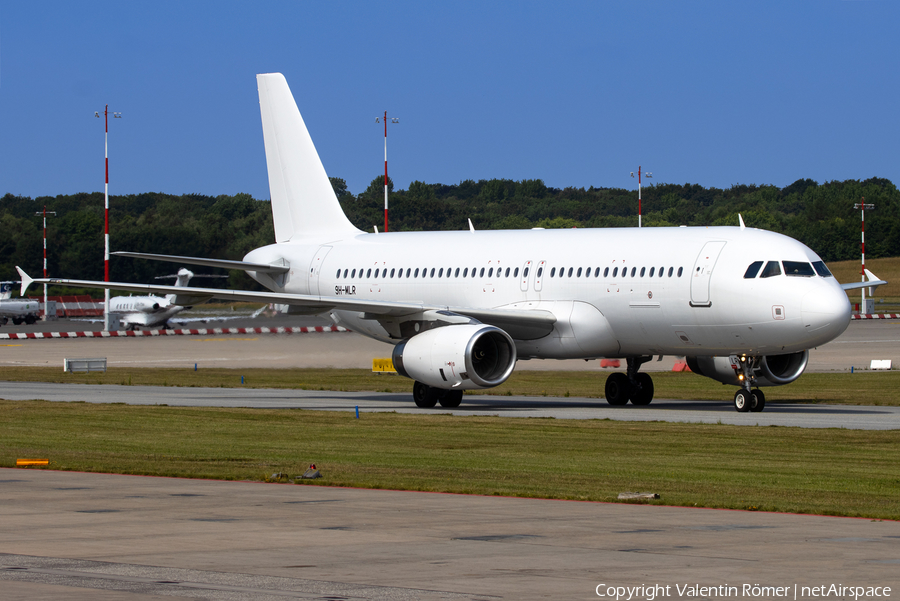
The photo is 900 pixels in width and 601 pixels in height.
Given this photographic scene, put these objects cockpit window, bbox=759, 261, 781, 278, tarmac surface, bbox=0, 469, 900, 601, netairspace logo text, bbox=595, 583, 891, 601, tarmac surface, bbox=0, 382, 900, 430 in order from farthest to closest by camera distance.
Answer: cockpit window, bbox=759, 261, 781, 278
tarmac surface, bbox=0, 382, 900, 430
tarmac surface, bbox=0, 469, 900, 601
netairspace logo text, bbox=595, 583, 891, 601

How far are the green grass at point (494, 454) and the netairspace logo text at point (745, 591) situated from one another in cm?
455

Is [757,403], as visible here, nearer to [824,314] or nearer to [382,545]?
[824,314]

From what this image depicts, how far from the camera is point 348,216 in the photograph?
120 metres

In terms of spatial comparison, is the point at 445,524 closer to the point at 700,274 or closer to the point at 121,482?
the point at 121,482

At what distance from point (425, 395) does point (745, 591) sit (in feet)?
76.5

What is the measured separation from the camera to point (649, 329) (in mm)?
30594

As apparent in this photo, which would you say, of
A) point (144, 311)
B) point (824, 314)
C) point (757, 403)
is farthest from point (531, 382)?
point (144, 311)

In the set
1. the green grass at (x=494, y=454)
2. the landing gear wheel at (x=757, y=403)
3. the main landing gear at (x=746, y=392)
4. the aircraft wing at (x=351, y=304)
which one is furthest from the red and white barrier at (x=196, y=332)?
the green grass at (x=494, y=454)

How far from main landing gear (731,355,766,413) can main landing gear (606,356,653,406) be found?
331cm

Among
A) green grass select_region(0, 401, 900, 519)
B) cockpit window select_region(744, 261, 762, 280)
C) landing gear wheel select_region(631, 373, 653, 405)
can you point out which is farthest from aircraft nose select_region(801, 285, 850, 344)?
landing gear wheel select_region(631, 373, 653, 405)

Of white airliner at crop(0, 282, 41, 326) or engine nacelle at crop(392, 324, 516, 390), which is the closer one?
engine nacelle at crop(392, 324, 516, 390)

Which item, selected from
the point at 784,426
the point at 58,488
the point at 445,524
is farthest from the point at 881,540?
the point at 784,426

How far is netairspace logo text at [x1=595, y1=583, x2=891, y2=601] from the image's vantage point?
8.95 meters

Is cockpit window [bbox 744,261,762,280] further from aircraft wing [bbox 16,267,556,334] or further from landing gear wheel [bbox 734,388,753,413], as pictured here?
aircraft wing [bbox 16,267,556,334]
